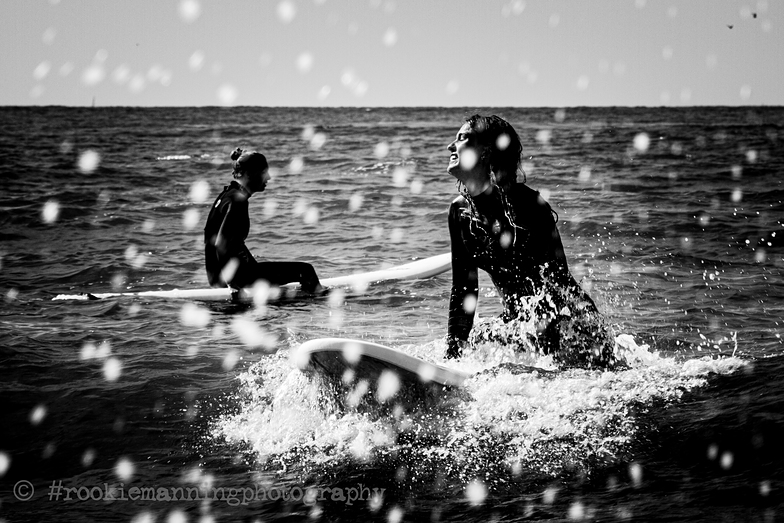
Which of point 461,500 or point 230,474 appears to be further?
point 230,474

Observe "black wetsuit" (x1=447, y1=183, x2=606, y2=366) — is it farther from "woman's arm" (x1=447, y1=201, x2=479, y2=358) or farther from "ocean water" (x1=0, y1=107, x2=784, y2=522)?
"ocean water" (x1=0, y1=107, x2=784, y2=522)

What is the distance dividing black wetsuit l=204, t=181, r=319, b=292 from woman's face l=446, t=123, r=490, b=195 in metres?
4.40

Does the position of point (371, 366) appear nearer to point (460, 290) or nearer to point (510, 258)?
point (460, 290)

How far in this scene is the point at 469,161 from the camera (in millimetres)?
3828

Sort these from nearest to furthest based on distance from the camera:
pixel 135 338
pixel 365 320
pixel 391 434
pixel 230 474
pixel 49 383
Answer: pixel 230 474
pixel 391 434
pixel 49 383
pixel 135 338
pixel 365 320

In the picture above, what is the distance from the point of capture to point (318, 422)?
12.6ft

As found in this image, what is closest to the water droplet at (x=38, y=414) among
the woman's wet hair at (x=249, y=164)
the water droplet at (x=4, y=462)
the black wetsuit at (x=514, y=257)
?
the water droplet at (x=4, y=462)

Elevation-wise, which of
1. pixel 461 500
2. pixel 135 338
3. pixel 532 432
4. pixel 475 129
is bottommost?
pixel 461 500

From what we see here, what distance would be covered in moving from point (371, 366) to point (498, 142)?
1.41m

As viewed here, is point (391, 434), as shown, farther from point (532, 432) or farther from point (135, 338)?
point (135, 338)

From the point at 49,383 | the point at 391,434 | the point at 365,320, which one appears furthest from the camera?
the point at 365,320

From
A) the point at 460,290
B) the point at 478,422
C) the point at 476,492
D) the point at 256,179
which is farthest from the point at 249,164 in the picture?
the point at 476,492

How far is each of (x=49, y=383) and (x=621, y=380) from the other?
384 centimetres

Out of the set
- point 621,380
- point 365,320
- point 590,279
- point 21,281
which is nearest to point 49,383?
point 365,320
